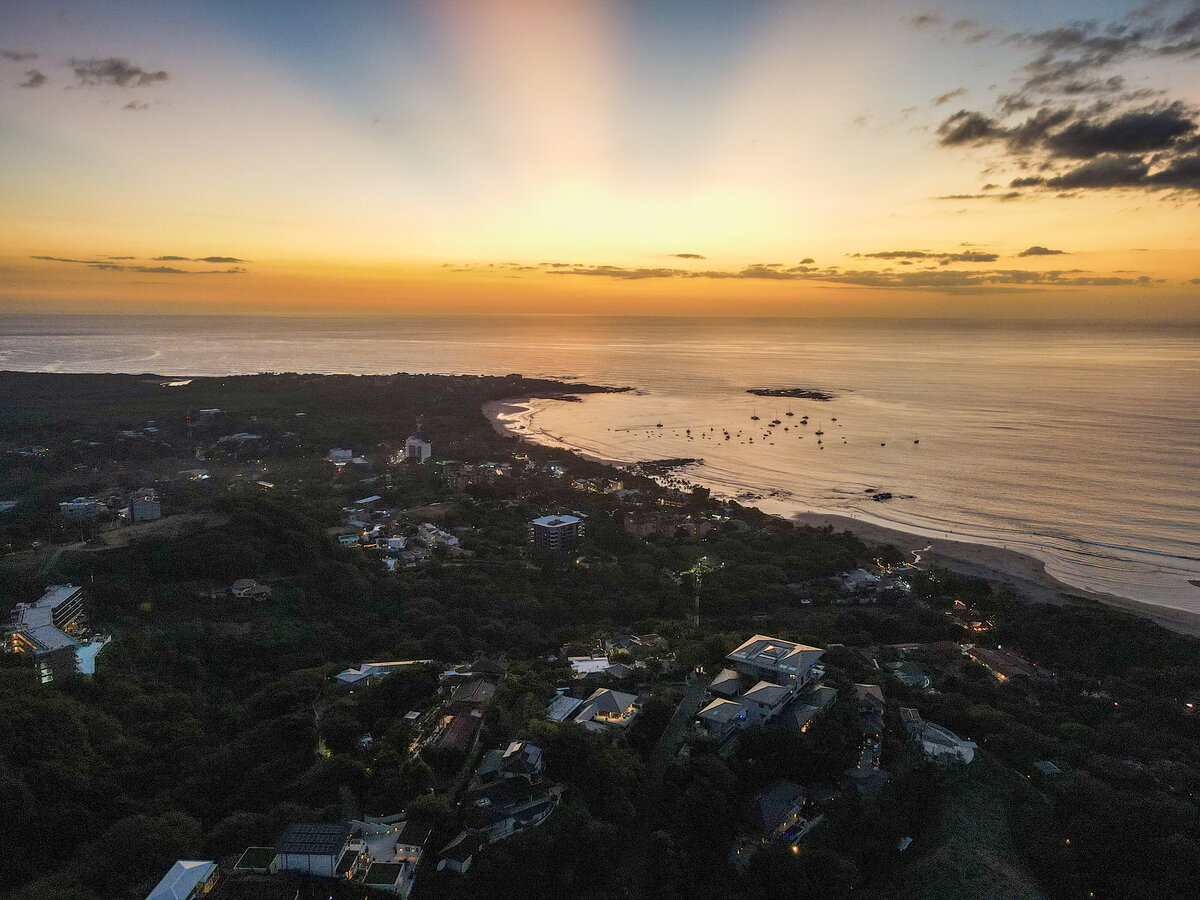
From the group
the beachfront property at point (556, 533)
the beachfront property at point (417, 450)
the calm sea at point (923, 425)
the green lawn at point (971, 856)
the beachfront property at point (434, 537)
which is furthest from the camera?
the beachfront property at point (417, 450)

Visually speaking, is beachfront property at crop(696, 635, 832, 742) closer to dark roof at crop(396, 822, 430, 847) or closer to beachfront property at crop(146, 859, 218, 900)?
dark roof at crop(396, 822, 430, 847)

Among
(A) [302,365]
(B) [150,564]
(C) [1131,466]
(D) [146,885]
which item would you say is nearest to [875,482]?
(C) [1131,466]

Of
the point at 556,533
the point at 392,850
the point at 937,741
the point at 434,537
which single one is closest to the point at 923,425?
the point at 556,533

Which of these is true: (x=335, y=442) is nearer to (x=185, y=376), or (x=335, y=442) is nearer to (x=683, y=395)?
(x=683, y=395)

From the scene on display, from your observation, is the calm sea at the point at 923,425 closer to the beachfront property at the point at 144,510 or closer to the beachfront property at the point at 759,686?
the beachfront property at the point at 759,686

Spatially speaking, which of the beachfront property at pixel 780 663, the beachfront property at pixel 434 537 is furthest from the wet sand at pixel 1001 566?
the beachfront property at pixel 434 537

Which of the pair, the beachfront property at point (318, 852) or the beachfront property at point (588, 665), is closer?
the beachfront property at point (318, 852)

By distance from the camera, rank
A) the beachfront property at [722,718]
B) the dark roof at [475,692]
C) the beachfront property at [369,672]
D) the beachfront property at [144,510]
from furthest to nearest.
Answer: the beachfront property at [144,510], the beachfront property at [369,672], the dark roof at [475,692], the beachfront property at [722,718]
